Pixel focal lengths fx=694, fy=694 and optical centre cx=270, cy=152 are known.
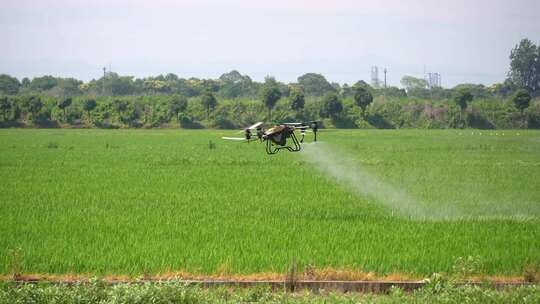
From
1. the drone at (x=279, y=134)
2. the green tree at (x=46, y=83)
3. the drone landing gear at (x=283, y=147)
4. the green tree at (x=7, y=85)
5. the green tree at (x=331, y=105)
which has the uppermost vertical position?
the green tree at (x=46, y=83)

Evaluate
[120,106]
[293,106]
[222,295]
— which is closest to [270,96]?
[293,106]

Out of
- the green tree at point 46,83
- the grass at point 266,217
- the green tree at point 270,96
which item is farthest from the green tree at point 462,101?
the green tree at point 46,83

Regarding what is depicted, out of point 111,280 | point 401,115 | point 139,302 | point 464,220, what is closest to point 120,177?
point 401,115

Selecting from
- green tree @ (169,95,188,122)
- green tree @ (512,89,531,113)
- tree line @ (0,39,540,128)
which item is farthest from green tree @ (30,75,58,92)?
green tree @ (169,95,188,122)

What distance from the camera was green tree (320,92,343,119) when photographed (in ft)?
38.1

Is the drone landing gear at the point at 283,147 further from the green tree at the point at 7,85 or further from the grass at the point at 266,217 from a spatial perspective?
the green tree at the point at 7,85

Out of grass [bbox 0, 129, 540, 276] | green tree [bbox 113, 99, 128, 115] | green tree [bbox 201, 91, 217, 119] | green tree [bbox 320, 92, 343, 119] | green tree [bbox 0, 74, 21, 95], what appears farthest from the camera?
green tree [bbox 0, 74, 21, 95]

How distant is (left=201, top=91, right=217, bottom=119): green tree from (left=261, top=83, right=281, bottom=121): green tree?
2921 millimetres

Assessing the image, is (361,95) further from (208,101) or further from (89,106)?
(89,106)

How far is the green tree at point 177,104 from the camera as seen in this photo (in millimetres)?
13914

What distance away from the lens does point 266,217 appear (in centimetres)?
1733

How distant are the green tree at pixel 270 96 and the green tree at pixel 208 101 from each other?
9.58 feet

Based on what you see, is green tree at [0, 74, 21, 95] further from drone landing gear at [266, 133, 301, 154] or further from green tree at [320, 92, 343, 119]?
drone landing gear at [266, 133, 301, 154]

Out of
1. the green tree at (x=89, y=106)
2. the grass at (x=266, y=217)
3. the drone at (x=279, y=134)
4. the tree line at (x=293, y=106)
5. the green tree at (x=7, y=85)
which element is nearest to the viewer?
the drone at (x=279, y=134)
